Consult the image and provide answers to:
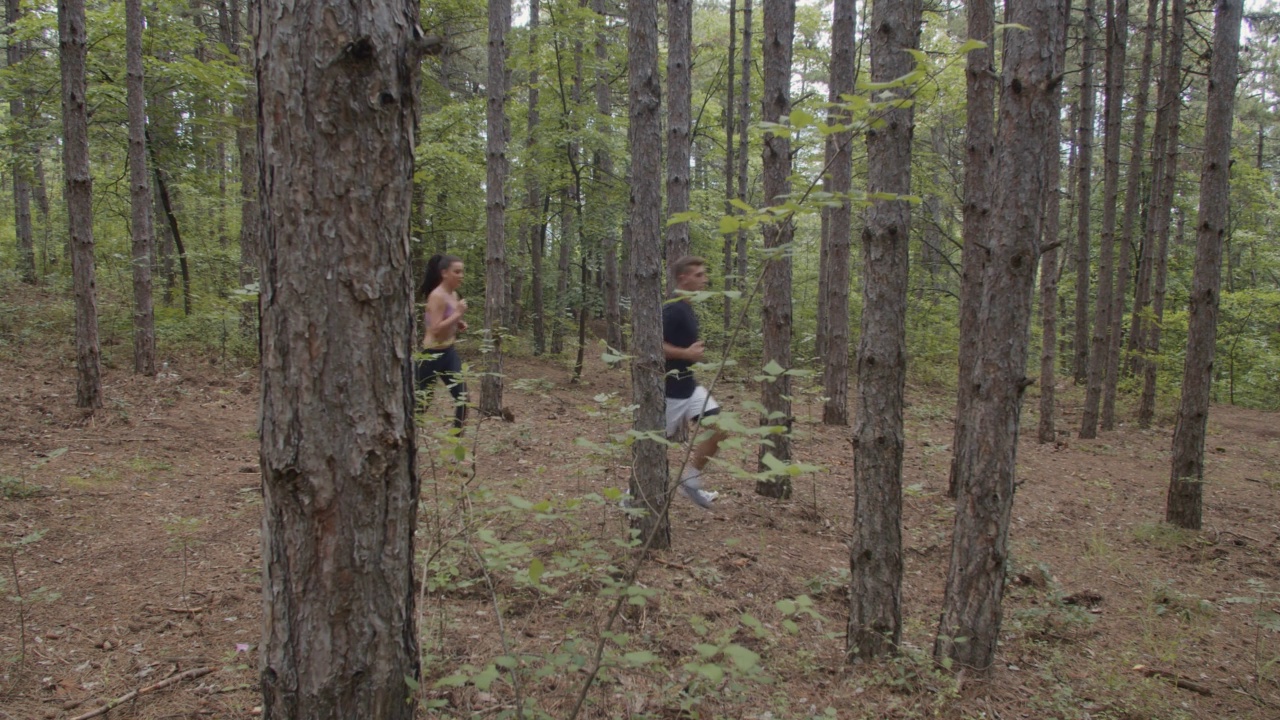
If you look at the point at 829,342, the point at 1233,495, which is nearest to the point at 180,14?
the point at 829,342

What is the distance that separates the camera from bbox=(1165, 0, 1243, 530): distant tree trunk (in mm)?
6582

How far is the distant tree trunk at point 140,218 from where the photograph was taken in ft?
31.6

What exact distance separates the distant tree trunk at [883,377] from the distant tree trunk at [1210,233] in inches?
179

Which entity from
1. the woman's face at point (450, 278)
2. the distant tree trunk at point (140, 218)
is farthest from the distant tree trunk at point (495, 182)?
the distant tree trunk at point (140, 218)

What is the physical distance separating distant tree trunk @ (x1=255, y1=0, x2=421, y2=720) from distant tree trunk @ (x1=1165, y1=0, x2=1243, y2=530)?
755 centimetres

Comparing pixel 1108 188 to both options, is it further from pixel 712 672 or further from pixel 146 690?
pixel 146 690

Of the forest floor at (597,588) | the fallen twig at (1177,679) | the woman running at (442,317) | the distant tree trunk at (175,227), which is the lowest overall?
the fallen twig at (1177,679)

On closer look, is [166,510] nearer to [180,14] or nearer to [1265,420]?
[180,14]

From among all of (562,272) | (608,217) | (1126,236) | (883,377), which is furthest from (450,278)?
(1126,236)

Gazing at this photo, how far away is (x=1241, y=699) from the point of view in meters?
4.05

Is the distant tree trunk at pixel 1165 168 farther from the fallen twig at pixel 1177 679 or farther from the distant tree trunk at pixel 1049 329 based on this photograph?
the fallen twig at pixel 1177 679

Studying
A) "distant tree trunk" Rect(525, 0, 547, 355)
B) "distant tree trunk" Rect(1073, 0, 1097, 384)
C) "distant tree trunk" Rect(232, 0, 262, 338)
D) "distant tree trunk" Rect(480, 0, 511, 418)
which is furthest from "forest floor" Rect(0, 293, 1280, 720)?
"distant tree trunk" Rect(525, 0, 547, 355)

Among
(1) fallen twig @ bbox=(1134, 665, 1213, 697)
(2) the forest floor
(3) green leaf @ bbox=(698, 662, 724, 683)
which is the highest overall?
(3) green leaf @ bbox=(698, 662, 724, 683)

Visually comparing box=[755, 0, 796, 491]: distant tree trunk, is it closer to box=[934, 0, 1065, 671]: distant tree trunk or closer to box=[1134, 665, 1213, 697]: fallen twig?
box=[934, 0, 1065, 671]: distant tree trunk
